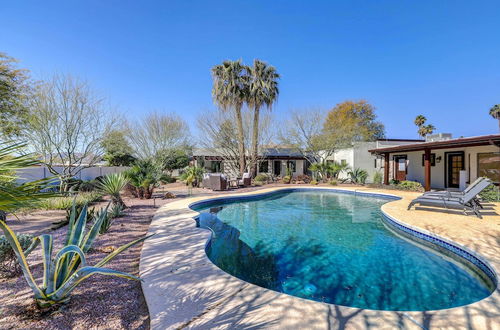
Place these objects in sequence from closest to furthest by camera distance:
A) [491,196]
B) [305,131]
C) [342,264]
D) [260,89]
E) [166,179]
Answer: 1. [342,264]
2. [491,196]
3. [260,89]
4. [166,179]
5. [305,131]

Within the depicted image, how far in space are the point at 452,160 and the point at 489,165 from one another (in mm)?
2142

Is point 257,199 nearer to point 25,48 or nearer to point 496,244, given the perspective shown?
point 496,244

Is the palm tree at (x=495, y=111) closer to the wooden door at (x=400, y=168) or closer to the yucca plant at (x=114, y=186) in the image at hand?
the wooden door at (x=400, y=168)

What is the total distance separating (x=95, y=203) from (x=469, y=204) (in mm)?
14484

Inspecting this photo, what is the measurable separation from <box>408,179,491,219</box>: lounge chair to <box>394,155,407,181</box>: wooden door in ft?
39.8

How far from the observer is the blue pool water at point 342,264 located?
3.76m

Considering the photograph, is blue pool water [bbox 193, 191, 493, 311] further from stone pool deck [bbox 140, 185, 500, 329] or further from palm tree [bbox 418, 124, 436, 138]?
palm tree [bbox 418, 124, 436, 138]

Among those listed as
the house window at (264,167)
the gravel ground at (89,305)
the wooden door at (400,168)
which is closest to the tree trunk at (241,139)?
the house window at (264,167)

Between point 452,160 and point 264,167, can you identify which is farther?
point 264,167

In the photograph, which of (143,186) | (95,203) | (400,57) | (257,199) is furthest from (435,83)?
(95,203)

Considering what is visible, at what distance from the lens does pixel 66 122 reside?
1138 centimetres

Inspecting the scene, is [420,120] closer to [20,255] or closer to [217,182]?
[217,182]

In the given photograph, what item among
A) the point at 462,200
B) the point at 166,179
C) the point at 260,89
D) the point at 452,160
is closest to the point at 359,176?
the point at 452,160

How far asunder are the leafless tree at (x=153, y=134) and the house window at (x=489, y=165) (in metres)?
22.3
